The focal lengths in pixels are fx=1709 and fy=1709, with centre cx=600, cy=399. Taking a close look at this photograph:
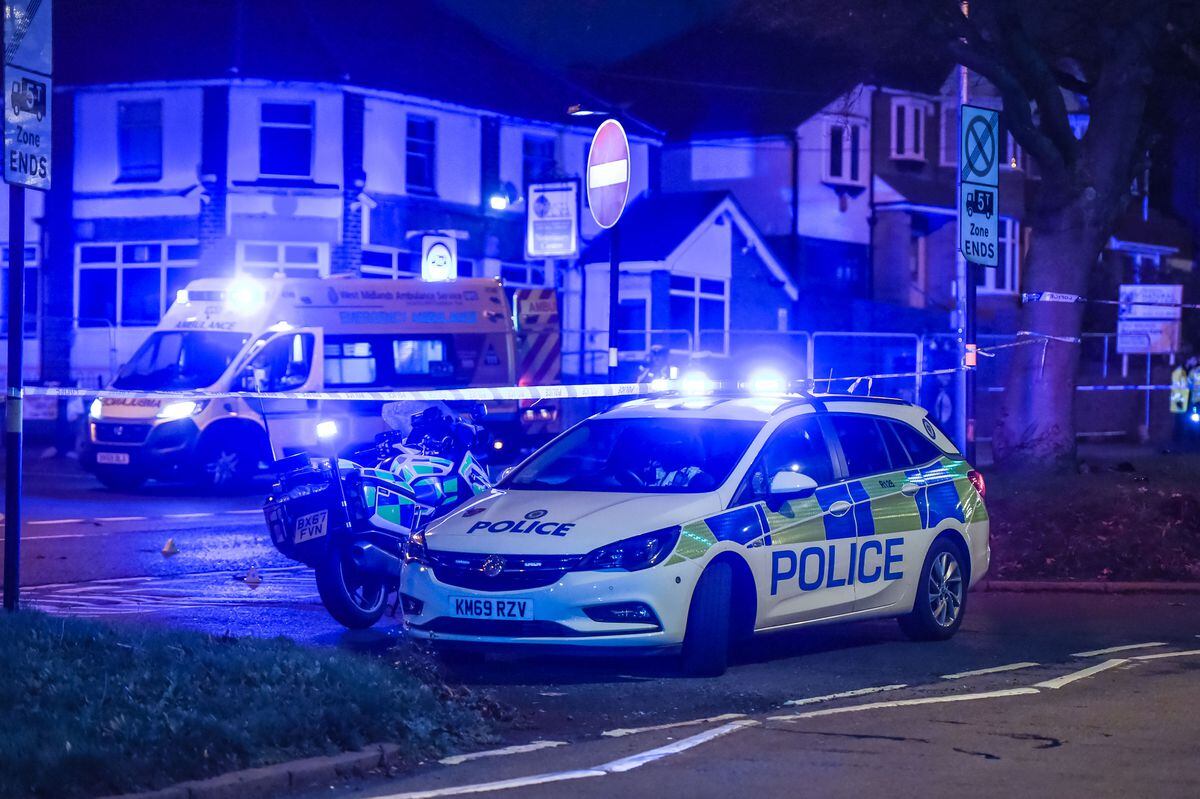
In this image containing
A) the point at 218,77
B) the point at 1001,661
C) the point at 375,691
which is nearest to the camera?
the point at 375,691

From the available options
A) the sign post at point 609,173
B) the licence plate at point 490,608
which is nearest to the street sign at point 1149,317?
the sign post at point 609,173

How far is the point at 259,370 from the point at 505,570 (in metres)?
13.9

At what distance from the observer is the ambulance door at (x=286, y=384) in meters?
22.4

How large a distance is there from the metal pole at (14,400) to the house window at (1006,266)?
39.9 metres

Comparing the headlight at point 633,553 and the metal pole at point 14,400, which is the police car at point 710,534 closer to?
the headlight at point 633,553

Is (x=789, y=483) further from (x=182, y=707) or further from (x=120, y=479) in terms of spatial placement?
(x=120, y=479)

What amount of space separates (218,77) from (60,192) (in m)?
4.34

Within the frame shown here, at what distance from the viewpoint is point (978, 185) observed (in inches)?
625

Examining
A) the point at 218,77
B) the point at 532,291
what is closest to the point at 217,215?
the point at 218,77

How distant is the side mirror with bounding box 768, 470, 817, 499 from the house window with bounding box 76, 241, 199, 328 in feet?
85.4

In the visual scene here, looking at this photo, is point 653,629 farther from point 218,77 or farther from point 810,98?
point 810,98

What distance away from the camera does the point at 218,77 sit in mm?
33812

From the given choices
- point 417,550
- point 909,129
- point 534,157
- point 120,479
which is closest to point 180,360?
point 120,479

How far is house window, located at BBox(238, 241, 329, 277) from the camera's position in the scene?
34.1 metres
